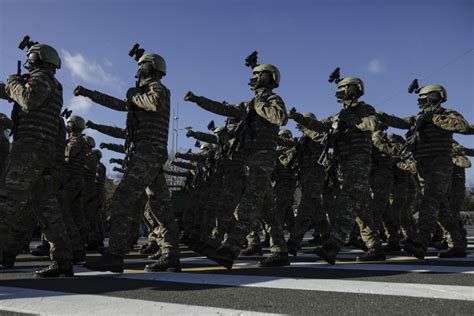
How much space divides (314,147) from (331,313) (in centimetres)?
617

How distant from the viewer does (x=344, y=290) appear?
3.39 m

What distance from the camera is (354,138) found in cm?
596

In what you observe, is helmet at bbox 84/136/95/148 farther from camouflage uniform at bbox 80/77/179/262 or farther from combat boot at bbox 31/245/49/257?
camouflage uniform at bbox 80/77/179/262

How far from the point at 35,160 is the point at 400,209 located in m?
7.49

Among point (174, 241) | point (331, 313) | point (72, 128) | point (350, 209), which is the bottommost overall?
point (331, 313)

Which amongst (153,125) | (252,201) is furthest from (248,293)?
(153,125)

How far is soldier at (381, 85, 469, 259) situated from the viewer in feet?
21.0

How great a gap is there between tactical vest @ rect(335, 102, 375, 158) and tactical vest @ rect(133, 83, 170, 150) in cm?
255

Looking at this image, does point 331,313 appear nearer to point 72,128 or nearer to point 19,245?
point 19,245

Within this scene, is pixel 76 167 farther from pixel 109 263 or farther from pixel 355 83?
pixel 355 83

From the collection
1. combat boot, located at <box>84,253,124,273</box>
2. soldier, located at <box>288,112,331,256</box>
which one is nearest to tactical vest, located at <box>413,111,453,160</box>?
soldier, located at <box>288,112,331,256</box>

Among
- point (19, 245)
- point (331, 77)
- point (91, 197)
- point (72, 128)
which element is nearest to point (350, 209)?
point (331, 77)

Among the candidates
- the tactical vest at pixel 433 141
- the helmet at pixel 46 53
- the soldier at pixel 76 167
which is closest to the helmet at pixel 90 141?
the soldier at pixel 76 167

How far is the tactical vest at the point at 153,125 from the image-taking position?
5.02m
